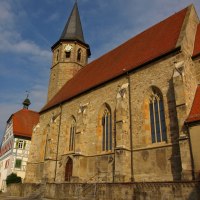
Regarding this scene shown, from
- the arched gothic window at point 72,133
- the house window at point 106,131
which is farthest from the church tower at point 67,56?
the house window at point 106,131

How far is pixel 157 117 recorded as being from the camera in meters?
14.2

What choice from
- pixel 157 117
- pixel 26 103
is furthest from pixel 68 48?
pixel 157 117

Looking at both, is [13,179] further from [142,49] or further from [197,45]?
[197,45]

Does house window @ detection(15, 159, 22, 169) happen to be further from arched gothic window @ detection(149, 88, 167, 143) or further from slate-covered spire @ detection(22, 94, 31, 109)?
arched gothic window @ detection(149, 88, 167, 143)

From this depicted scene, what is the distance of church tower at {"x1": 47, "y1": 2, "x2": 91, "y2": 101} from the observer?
28406 millimetres

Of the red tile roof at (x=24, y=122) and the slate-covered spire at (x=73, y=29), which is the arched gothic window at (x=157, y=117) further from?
the red tile roof at (x=24, y=122)

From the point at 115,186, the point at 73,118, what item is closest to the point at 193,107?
the point at 115,186

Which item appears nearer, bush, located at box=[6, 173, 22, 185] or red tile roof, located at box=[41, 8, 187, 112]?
red tile roof, located at box=[41, 8, 187, 112]

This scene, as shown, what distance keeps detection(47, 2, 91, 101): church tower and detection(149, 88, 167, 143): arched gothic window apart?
1514cm

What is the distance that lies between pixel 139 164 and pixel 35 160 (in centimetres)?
1318

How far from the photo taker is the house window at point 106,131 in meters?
16.5

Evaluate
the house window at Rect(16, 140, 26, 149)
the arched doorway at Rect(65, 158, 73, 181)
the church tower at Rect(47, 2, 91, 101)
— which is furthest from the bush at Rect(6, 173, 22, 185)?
the church tower at Rect(47, 2, 91, 101)

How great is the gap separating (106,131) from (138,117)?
308 cm

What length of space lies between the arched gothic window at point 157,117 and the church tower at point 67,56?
49.7 feet
